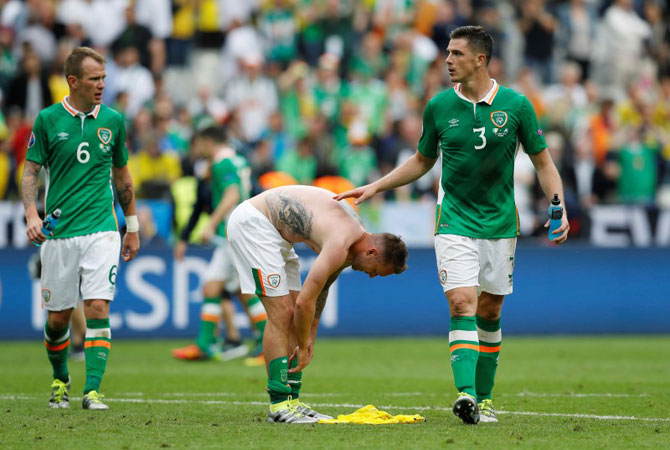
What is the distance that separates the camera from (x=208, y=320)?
1430 centimetres

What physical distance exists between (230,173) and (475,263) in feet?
19.2

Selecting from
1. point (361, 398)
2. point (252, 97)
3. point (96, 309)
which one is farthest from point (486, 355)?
point (252, 97)

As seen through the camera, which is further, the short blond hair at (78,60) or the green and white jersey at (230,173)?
the green and white jersey at (230,173)

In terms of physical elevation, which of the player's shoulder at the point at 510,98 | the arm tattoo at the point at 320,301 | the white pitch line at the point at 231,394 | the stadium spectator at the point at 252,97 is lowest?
the white pitch line at the point at 231,394

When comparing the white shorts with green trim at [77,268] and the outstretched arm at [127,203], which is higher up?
the outstretched arm at [127,203]

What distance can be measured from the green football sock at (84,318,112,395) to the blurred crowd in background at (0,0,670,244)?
8.07 m

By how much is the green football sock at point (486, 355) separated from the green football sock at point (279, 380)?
4.91 feet

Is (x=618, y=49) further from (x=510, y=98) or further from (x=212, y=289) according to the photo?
(x=510, y=98)

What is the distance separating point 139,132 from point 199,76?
3118 millimetres

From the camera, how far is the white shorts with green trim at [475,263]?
8.45 m

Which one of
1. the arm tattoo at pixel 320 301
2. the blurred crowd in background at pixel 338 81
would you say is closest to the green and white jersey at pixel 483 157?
the arm tattoo at pixel 320 301

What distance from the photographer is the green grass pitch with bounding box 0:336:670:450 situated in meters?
7.57

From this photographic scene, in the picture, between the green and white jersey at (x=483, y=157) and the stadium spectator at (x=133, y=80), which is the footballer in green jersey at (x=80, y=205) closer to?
the green and white jersey at (x=483, y=157)

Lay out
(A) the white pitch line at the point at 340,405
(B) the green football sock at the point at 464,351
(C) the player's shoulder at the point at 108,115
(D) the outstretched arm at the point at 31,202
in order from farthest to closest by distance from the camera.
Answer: (C) the player's shoulder at the point at 108,115, (D) the outstretched arm at the point at 31,202, (A) the white pitch line at the point at 340,405, (B) the green football sock at the point at 464,351
